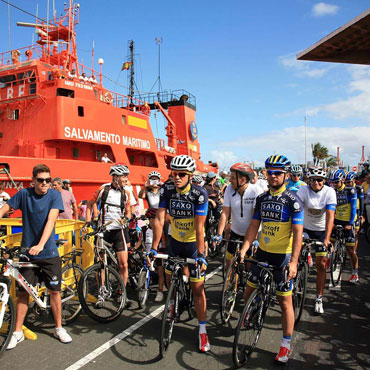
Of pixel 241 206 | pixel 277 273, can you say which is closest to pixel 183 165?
pixel 241 206

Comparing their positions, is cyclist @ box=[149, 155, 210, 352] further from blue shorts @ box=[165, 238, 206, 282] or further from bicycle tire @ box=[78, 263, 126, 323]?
bicycle tire @ box=[78, 263, 126, 323]

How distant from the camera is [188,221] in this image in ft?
12.8

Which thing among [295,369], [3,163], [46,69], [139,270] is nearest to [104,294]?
[139,270]

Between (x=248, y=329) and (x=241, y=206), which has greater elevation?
(x=241, y=206)

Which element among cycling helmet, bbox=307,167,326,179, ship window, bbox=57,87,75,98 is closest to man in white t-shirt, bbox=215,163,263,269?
cycling helmet, bbox=307,167,326,179

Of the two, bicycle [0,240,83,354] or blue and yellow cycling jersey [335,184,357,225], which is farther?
blue and yellow cycling jersey [335,184,357,225]

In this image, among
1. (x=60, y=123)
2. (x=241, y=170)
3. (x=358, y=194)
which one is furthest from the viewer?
(x=60, y=123)

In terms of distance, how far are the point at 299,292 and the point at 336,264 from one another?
2.39 meters

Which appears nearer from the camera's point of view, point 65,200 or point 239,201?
point 239,201

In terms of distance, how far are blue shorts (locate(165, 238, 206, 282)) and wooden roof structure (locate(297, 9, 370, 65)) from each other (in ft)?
9.88

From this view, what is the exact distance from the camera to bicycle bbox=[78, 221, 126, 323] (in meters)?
4.27

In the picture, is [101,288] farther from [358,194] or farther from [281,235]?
[358,194]

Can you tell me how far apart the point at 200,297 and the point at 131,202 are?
2.59 metres

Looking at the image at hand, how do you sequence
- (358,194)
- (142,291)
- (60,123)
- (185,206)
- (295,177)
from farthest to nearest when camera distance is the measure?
(60,123) → (295,177) → (358,194) → (142,291) → (185,206)
